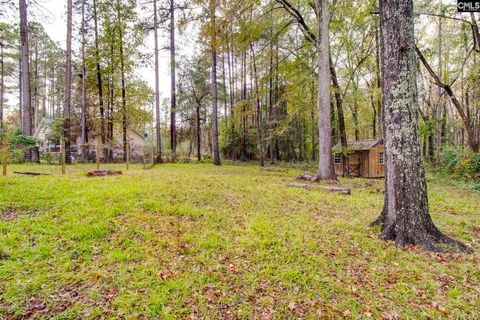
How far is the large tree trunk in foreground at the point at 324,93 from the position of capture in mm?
7652

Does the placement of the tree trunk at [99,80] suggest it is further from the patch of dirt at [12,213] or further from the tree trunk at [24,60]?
the patch of dirt at [12,213]

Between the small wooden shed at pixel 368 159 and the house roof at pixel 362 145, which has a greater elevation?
the house roof at pixel 362 145

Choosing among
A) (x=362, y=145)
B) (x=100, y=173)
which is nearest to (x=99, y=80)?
(x=100, y=173)

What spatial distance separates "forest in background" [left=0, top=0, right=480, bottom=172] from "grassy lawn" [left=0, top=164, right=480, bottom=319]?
666cm

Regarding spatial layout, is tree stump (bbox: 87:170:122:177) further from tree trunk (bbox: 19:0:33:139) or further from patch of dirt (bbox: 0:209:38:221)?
tree trunk (bbox: 19:0:33:139)

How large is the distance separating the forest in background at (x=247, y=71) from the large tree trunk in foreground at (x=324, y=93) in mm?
1193

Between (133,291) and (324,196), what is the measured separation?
16.0 feet

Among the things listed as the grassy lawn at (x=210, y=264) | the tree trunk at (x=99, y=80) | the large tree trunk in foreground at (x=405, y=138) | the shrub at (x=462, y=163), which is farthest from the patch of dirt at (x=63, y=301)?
the tree trunk at (x=99, y=80)

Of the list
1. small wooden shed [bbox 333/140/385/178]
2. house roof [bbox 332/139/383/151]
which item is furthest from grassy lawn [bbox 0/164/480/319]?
small wooden shed [bbox 333/140/385/178]

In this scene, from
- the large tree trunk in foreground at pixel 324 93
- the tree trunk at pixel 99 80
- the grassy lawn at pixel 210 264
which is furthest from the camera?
the tree trunk at pixel 99 80

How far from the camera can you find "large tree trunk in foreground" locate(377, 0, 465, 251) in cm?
309

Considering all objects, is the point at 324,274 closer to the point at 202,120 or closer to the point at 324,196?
the point at 324,196

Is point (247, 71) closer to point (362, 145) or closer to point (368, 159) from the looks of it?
point (362, 145)

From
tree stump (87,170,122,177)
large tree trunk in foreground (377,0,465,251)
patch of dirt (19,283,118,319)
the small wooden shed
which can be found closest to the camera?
patch of dirt (19,283,118,319)
